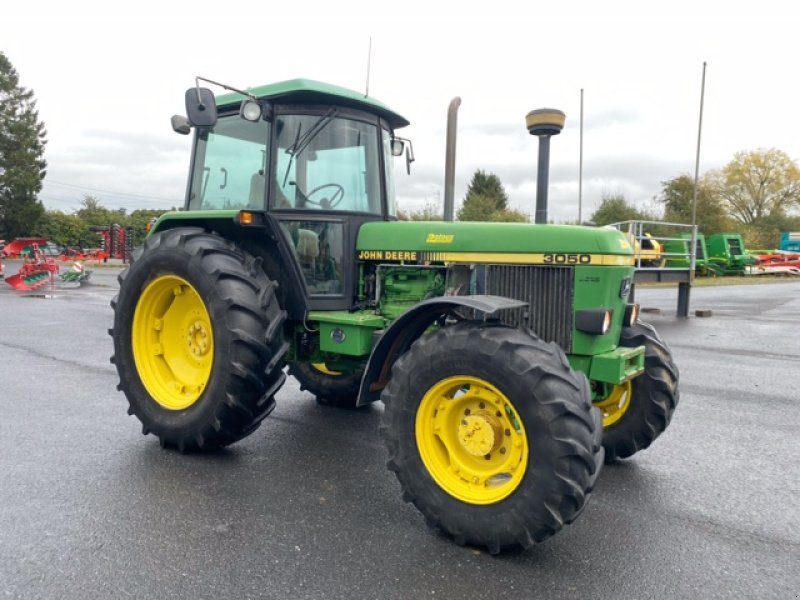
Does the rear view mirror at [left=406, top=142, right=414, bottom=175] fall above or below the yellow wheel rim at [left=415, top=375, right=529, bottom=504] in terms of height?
above

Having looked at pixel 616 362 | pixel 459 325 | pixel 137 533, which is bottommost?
pixel 137 533

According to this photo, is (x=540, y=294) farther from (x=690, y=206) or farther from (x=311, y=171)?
(x=690, y=206)

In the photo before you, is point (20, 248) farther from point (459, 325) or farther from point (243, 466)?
point (459, 325)

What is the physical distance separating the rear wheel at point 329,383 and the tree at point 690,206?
3486cm

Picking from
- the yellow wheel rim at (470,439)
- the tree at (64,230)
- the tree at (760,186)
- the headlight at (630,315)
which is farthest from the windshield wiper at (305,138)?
the tree at (760,186)

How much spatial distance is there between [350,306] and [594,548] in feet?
7.10

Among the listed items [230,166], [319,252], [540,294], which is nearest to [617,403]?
[540,294]

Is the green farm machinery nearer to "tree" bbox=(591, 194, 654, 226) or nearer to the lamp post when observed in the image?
"tree" bbox=(591, 194, 654, 226)

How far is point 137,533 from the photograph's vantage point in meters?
3.04

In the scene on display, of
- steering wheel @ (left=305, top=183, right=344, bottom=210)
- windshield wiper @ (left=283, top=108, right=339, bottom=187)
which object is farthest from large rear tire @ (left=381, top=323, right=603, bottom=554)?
windshield wiper @ (left=283, top=108, right=339, bottom=187)

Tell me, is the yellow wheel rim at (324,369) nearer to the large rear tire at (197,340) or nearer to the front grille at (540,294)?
the large rear tire at (197,340)

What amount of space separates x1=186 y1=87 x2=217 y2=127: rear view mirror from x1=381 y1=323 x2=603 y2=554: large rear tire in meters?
1.91

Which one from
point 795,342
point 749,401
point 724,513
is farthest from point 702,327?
point 724,513

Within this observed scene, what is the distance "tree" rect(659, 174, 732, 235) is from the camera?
120 ft
